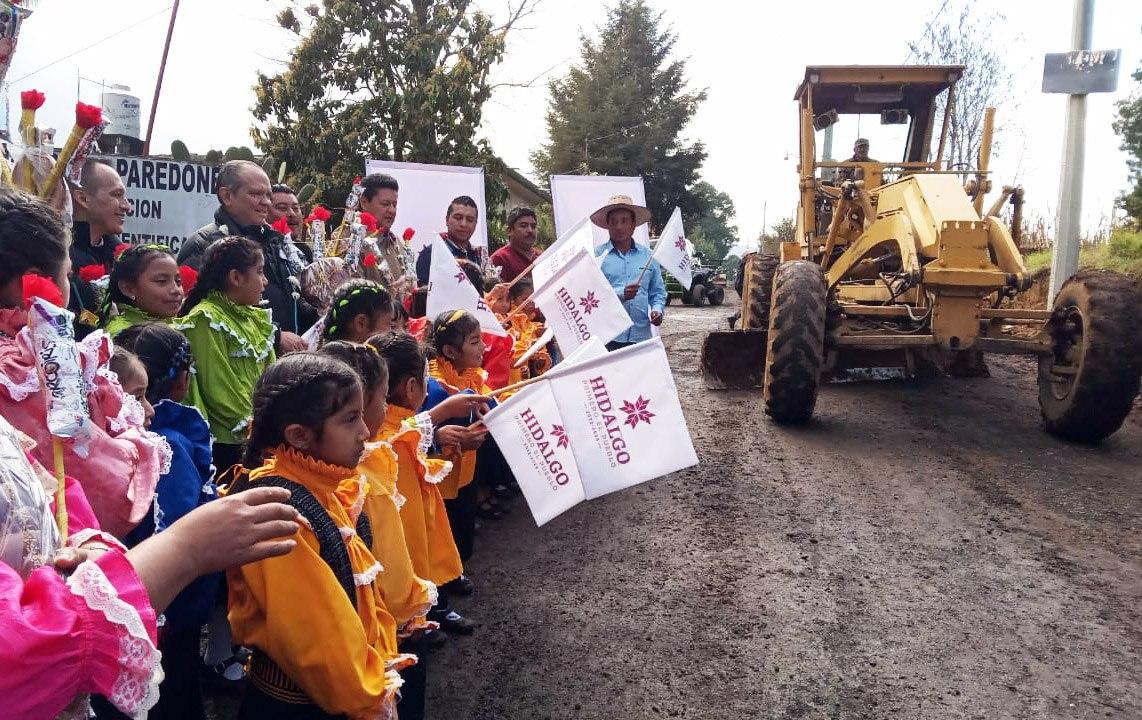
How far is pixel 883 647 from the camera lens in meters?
3.26

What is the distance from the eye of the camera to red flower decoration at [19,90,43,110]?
288 cm

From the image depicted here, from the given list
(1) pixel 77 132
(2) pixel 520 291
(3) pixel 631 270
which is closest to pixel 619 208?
(3) pixel 631 270

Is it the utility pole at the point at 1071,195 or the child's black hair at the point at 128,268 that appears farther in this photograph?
the utility pole at the point at 1071,195

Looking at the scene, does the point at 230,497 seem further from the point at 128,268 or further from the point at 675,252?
the point at 675,252

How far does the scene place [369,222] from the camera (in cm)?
481

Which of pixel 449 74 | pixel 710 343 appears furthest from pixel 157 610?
pixel 449 74

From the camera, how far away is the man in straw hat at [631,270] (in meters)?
6.02

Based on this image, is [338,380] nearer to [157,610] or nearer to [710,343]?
[157,610]

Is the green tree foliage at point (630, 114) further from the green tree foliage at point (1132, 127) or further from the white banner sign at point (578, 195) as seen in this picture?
the white banner sign at point (578, 195)

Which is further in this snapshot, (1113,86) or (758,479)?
(1113,86)

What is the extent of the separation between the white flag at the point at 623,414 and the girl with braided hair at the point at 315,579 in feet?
3.11

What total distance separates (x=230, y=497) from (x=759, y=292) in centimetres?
842

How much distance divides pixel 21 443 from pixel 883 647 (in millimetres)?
3011

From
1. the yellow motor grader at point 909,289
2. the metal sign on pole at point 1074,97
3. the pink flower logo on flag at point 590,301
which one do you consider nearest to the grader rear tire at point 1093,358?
the yellow motor grader at point 909,289
